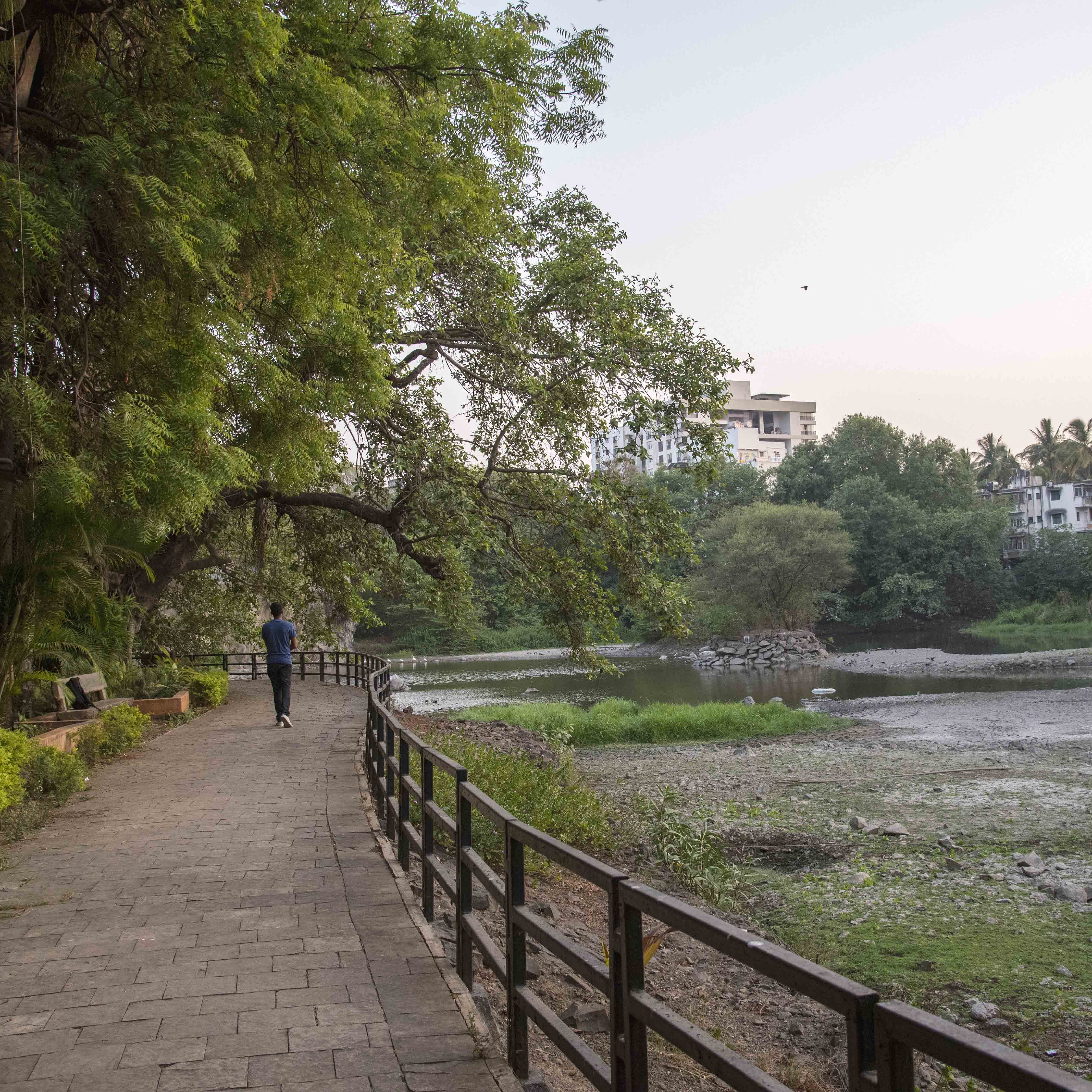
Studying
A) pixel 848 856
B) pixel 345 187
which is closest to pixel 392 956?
pixel 345 187

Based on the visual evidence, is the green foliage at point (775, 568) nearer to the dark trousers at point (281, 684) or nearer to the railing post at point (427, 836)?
the dark trousers at point (281, 684)

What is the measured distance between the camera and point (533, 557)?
18266 mm

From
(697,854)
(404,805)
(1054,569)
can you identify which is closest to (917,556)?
(1054,569)

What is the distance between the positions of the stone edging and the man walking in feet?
25.3

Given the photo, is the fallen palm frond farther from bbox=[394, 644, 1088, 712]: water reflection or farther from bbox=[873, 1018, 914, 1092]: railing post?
bbox=[394, 644, 1088, 712]: water reflection

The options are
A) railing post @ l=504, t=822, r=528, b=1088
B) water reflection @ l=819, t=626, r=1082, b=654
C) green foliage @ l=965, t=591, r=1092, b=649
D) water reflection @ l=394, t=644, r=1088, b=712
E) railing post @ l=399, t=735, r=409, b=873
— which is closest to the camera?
railing post @ l=504, t=822, r=528, b=1088

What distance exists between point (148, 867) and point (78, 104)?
6.22 metres

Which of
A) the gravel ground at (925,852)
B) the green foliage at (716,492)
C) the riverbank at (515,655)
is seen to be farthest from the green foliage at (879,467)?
the gravel ground at (925,852)

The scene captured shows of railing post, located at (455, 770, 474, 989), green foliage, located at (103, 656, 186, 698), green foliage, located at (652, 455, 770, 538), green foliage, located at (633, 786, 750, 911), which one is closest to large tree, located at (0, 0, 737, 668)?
railing post, located at (455, 770, 474, 989)

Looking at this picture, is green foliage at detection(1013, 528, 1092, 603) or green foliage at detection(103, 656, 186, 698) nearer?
green foliage at detection(103, 656, 186, 698)

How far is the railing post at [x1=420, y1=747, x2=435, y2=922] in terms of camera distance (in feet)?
20.5

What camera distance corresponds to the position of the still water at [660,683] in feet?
125

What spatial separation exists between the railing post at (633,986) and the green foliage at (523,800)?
20.7 ft

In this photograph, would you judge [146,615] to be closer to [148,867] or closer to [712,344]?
[712,344]
